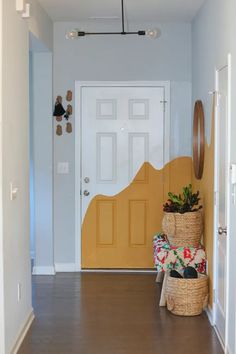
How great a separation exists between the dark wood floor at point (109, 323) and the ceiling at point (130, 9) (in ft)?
8.68

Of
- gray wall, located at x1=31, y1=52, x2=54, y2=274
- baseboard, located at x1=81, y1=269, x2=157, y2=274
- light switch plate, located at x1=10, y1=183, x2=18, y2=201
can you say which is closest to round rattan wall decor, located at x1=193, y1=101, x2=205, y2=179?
baseboard, located at x1=81, y1=269, x2=157, y2=274

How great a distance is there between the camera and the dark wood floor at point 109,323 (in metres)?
3.72

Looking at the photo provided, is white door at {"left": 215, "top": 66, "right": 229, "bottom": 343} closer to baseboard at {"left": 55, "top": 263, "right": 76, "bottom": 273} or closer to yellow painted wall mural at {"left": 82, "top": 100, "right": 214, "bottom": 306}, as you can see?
yellow painted wall mural at {"left": 82, "top": 100, "right": 214, "bottom": 306}

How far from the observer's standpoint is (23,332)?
12.9 feet

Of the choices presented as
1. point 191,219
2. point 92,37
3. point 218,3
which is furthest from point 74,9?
point 191,219

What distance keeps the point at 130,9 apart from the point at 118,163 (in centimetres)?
160

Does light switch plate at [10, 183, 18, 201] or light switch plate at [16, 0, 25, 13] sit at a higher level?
light switch plate at [16, 0, 25, 13]

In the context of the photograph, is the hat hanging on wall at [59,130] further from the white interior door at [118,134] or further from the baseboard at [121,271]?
the baseboard at [121,271]

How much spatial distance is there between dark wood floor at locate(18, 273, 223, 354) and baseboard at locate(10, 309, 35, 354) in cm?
4

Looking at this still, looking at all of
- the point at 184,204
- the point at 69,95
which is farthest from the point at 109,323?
the point at 69,95

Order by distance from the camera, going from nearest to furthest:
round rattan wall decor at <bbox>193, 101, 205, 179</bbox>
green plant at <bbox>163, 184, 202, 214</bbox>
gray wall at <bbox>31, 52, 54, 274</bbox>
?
green plant at <bbox>163, 184, 202, 214</bbox>, round rattan wall decor at <bbox>193, 101, 205, 179</bbox>, gray wall at <bbox>31, 52, 54, 274</bbox>

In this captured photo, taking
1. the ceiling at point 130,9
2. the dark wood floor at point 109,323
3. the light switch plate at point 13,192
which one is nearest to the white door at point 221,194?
the dark wood floor at point 109,323

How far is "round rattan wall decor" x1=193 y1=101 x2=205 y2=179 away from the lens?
15.7 feet

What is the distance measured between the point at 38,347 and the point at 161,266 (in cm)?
134
